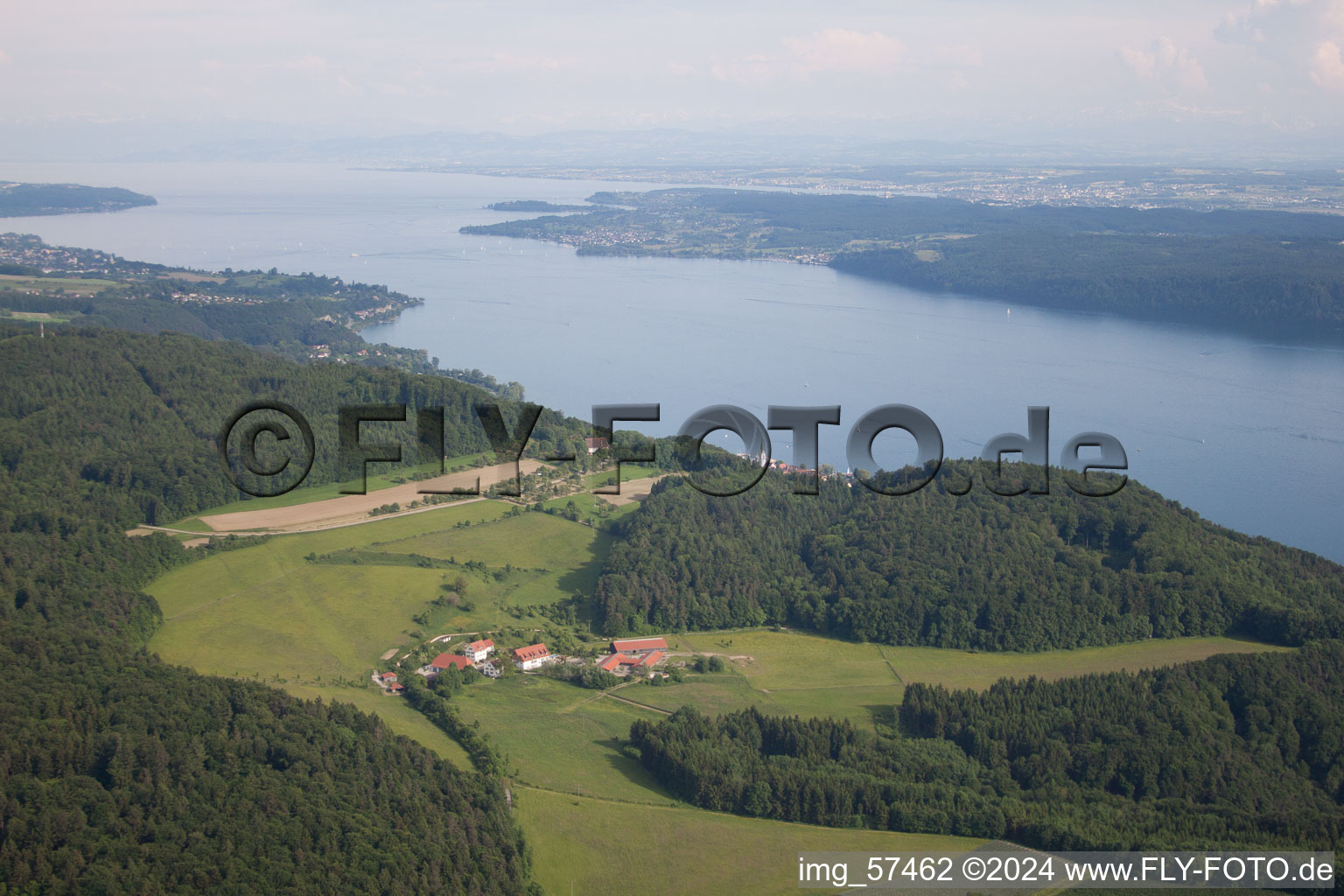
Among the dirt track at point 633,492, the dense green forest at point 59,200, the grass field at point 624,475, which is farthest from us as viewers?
the dense green forest at point 59,200

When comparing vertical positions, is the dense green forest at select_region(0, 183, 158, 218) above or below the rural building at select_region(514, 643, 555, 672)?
above

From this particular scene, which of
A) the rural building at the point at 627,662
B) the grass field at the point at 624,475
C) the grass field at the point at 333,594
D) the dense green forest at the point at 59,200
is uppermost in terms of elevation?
the dense green forest at the point at 59,200

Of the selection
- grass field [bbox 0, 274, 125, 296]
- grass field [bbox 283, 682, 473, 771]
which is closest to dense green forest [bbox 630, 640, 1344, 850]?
grass field [bbox 283, 682, 473, 771]

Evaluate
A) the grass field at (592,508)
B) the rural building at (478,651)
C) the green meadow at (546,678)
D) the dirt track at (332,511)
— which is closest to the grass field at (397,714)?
the green meadow at (546,678)

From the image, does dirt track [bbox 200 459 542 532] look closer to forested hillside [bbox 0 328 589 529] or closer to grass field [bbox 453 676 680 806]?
forested hillside [bbox 0 328 589 529]

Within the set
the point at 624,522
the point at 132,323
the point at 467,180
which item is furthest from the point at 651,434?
the point at 467,180

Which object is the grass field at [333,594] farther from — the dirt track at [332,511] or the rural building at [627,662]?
the rural building at [627,662]
